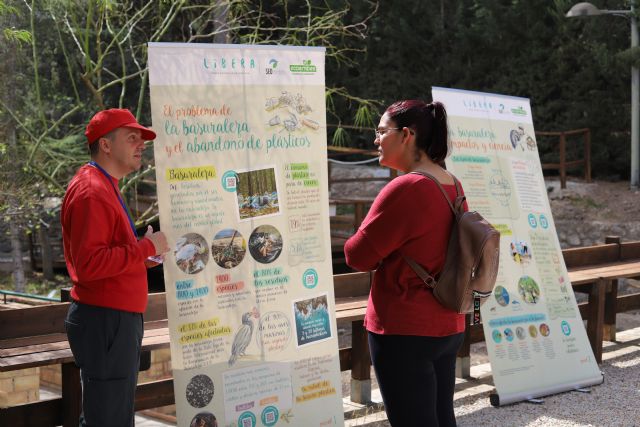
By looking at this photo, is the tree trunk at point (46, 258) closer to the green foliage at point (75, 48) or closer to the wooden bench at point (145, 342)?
the green foliage at point (75, 48)

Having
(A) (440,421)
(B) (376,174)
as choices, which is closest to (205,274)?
(A) (440,421)

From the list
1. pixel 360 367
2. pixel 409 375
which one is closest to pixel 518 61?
pixel 360 367

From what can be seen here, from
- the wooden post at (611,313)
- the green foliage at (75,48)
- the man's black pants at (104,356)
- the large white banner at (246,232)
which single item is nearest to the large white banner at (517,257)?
the large white banner at (246,232)

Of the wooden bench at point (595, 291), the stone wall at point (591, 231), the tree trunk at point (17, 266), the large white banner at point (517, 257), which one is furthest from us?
the stone wall at point (591, 231)

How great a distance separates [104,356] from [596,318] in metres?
4.61

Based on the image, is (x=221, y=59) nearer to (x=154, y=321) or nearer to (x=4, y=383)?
(x=154, y=321)

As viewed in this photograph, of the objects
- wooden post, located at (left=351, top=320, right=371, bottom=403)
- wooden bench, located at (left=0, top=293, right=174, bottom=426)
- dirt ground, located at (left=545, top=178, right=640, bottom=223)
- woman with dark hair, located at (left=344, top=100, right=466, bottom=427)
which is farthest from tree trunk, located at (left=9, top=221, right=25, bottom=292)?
woman with dark hair, located at (left=344, top=100, right=466, bottom=427)

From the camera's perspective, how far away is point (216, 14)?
9.55 m

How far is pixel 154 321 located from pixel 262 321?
817 millimetres

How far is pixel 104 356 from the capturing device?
2957 mm

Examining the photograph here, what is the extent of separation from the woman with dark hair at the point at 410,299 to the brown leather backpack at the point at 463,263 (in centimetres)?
3

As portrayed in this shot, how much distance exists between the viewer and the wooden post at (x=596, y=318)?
6543mm

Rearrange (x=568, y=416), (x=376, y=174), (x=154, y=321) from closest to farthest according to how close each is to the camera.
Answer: (x=154, y=321)
(x=568, y=416)
(x=376, y=174)

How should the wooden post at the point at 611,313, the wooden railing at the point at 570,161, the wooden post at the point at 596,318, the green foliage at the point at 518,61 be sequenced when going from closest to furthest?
the wooden post at the point at 596,318, the wooden post at the point at 611,313, the wooden railing at the point at 570,161, the green foliage at the point at 518,61
